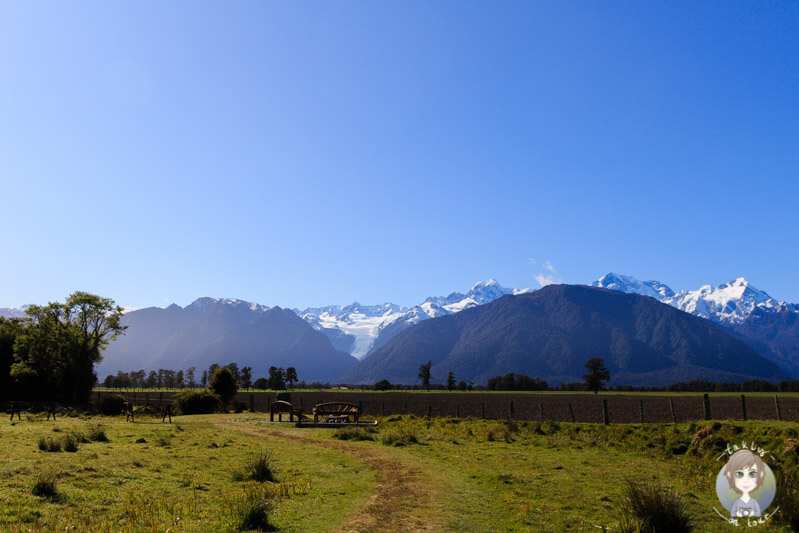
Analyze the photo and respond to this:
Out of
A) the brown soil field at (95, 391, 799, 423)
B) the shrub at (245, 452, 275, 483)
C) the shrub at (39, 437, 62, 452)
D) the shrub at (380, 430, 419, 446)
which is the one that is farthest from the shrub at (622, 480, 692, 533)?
the brown soil field at (95, 391, 799, 423)

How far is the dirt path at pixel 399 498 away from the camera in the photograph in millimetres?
10625

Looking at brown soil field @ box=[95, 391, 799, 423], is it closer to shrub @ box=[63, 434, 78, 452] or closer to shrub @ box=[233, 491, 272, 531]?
shrub @ box=[63, 434, 78, 452]

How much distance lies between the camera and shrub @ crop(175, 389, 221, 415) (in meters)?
52.9

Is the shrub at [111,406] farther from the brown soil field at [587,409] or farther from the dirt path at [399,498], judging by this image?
the dirt path at [399,498]

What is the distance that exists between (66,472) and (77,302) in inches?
2669

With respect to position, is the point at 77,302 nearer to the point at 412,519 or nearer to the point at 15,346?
the point at 15,346

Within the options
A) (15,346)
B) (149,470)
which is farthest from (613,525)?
(15,346)

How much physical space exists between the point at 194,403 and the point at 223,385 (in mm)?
6009

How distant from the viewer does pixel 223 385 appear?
59125mm

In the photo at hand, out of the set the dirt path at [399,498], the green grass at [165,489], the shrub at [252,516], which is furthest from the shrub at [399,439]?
the shrub at [252,516]

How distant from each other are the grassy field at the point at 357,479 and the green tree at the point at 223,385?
33369 millimetres

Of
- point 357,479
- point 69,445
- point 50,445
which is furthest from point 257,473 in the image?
point 50,445

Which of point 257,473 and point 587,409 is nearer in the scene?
point 257,473

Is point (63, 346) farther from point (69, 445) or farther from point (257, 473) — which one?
point (257, 473)
